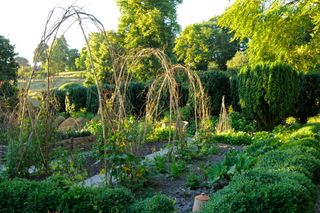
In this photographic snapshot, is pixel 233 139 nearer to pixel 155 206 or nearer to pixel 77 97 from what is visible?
pixel 155 206

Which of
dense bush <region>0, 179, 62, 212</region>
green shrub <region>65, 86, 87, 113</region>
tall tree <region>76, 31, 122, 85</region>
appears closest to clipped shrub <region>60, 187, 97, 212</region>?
dense bush <region>0, 179, 62, 212</region>

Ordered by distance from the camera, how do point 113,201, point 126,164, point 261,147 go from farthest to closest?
point 261,147 → point 126,164 → point 113,201

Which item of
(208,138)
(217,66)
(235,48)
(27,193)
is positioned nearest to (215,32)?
(235,48)

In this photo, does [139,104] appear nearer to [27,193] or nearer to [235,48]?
[27,193]

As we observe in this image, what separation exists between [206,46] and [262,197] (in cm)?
2969

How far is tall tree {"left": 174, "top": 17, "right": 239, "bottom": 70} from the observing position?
30.7 m

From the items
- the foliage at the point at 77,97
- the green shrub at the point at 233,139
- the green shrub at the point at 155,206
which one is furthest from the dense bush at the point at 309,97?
the green shrub at the point at 155,206

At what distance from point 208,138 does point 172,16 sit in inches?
787

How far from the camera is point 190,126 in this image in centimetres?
1188

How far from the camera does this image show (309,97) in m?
13.5

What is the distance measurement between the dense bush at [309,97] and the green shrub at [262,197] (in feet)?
35.1

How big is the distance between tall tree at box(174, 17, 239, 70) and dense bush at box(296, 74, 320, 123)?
17177 millimetres

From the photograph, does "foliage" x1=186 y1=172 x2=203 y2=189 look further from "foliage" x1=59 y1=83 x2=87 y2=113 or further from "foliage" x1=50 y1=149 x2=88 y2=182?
"foliage" x1=59 y1=83 x2=87 y2=113

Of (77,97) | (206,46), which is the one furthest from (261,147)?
(206,46)
